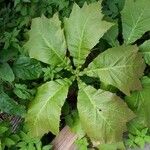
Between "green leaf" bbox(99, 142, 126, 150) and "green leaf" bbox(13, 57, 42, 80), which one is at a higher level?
"green leaf" bbox(13, 57, 42, 80)

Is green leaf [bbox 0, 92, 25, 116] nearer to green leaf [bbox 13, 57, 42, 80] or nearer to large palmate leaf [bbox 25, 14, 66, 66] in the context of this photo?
green leaf [bbox 13, 57, 42, 80]

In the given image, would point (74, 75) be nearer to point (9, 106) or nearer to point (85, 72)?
point (85, 72)

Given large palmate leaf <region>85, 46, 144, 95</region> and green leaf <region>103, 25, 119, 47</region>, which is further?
green leaf <region>103, 25, 119, 47</region>

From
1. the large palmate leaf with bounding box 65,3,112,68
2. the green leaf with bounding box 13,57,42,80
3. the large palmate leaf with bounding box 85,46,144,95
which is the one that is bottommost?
the large palmate leaf with bounding box 85,46,144,95

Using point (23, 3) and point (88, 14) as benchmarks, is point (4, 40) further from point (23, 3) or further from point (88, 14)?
point (88, 14)

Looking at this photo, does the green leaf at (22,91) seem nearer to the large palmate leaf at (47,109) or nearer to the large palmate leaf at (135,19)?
the large palmate leaf at (47,109)

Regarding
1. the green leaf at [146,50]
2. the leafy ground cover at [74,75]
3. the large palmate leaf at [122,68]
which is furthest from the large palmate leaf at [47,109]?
the green leaf at [146,50]

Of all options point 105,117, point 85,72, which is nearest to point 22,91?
point 85,72

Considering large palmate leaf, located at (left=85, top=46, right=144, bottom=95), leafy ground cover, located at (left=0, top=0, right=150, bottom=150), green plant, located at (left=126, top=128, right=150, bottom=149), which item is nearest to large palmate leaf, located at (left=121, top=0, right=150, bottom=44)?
leafy ground cover, located at (left=0, top=0, right=150, bottom=150)
